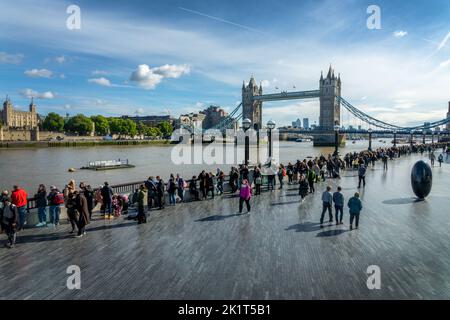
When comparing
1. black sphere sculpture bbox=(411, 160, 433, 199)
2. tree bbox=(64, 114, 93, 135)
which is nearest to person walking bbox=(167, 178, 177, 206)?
black sphere sculpture bbox=(411, 160, 433, 199)

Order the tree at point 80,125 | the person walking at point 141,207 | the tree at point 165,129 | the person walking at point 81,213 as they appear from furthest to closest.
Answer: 1. the tree at point 165,129
2. the tree at point 80,125
3. the person walking at point 141,207
4. the person walking at point 81,213

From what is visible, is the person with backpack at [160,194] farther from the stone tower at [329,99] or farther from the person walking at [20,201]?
the stone tower at [329,99]

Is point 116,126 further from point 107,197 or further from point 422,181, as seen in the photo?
point 422,181

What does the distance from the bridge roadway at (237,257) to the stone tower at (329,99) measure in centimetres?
12366

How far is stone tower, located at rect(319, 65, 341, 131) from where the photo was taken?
13138cm

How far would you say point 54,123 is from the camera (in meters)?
125

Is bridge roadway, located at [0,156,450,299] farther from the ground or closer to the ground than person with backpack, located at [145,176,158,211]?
closer to the ground

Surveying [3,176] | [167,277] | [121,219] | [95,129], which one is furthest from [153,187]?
[95,129]

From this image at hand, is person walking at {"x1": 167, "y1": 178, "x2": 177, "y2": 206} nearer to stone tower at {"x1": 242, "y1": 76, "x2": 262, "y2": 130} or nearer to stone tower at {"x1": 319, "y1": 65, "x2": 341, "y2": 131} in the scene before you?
stone tower at {"x1": 319, "y1": 65, "x2": 341, "y2": 131}

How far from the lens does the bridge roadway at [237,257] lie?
20.7ft

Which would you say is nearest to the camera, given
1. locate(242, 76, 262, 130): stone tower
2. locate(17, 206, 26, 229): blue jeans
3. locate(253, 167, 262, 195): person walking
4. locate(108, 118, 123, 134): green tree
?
locate(17, 206, 26, 229): blue jeans

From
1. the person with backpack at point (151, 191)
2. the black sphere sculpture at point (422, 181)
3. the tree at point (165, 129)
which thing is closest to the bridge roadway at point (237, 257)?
the person with backpack at point (151, 191)

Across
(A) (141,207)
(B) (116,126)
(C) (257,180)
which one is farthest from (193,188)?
(B) (116,126)

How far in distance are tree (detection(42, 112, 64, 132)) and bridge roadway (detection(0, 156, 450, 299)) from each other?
129 metres
